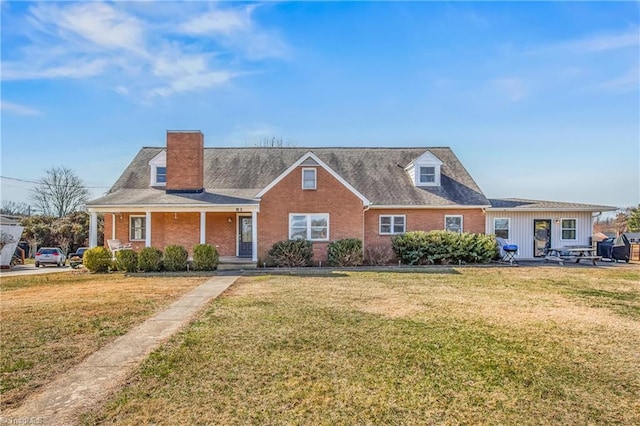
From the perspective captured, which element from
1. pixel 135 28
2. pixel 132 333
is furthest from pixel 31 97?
pixel 132 333

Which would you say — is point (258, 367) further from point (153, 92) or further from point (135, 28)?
point (153, 92)

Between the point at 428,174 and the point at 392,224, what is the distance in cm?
408

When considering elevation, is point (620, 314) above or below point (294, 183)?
below

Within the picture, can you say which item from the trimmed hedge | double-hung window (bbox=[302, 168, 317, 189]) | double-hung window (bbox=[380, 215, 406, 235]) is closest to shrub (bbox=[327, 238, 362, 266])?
the trimmed hedge

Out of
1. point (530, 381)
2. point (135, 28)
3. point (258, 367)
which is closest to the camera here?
point (530, 381)

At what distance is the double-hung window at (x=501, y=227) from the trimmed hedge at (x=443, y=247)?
11.8 feet

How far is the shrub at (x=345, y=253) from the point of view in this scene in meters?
19.0

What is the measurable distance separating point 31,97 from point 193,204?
7.45 metres

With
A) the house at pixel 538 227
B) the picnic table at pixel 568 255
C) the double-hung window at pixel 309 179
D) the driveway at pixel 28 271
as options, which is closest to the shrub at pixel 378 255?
the double-hung window at pixel 309 179

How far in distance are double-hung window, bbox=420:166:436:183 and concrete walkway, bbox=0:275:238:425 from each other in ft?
58.5

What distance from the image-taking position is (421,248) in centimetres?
1953

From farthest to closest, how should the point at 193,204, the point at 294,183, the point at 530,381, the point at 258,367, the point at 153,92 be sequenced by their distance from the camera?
the point at 294,183, the point at 193,204, the point at 153,92, the point at 258,367, the point at 530,381

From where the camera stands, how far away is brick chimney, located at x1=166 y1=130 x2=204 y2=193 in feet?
68.0

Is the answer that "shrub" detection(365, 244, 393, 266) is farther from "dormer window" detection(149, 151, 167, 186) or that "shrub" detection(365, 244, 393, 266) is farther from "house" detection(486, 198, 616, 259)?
"dormer window" detection(149, 151, 167, 186)
